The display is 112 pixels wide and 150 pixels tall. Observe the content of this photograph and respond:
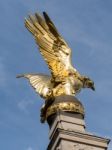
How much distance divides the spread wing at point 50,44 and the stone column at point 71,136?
8.15 feet

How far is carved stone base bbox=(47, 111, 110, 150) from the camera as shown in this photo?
17.6 m

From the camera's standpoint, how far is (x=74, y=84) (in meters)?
20.3

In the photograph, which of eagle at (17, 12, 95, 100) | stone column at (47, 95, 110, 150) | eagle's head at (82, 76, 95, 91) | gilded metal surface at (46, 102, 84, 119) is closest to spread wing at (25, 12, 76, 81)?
eagle at (17, 12, 95, 100)

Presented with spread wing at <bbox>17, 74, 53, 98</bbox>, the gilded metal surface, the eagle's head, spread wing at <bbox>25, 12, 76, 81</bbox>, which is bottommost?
the gilded metal surface

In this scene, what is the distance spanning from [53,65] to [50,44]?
1229 millimetres

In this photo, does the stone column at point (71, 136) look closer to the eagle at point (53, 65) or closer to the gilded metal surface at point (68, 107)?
the gilded metal surface at point (68, 107)

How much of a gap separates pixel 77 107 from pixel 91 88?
210 cm

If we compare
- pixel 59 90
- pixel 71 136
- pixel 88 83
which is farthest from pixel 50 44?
pixel 71 136

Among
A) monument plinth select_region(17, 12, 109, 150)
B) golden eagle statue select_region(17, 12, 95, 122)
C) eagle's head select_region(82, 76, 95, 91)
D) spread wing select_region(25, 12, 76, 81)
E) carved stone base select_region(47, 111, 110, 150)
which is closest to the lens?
carved stone base select_region(47, 111, 110, 150)

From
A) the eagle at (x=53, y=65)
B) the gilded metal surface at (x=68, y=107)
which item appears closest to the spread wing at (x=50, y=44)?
the eagle at (x=53, y=65)

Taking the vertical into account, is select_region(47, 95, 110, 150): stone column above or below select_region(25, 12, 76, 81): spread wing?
below

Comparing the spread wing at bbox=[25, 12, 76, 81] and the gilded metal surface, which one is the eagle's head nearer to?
the spread wing at bbox=[25, 12, 76, 81]

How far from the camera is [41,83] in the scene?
20.9 m

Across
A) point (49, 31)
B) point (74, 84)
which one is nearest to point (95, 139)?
point (74, 84)
